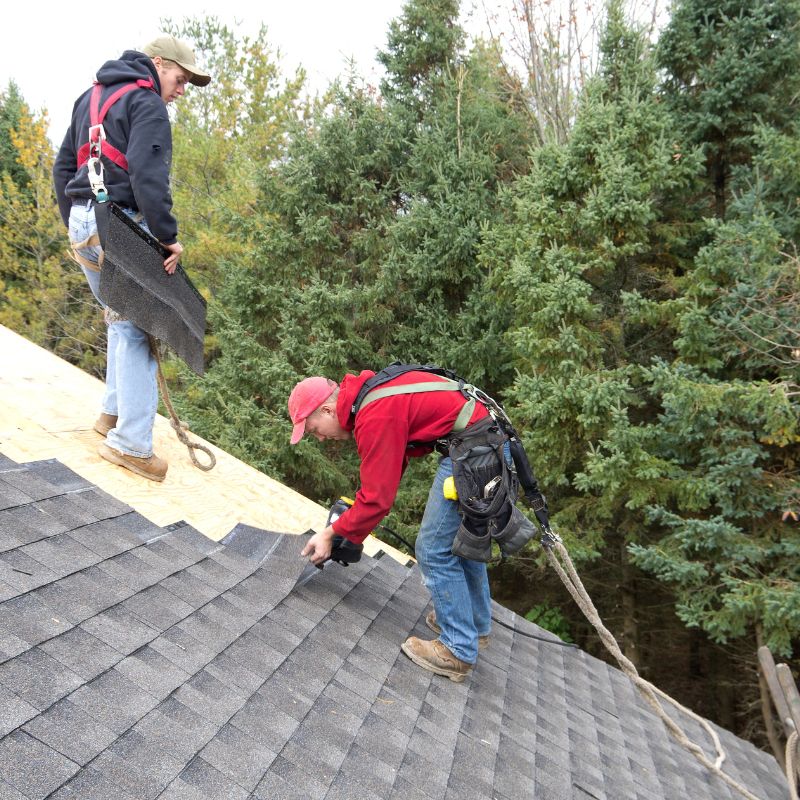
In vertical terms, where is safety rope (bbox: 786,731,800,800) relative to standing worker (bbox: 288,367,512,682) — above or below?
below

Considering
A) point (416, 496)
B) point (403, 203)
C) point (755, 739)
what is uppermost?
point (403, 203)

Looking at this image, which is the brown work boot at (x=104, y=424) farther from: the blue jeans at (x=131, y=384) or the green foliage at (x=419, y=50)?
the green foliage at (x=419, y=50)

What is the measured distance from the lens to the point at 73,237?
3.21 meters

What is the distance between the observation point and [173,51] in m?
3.11

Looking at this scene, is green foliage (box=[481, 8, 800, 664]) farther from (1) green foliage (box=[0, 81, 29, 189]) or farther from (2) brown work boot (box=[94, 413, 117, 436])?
(1) green foliage (box=[0, 81, 29, 189])

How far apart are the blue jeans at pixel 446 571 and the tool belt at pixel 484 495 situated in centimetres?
13

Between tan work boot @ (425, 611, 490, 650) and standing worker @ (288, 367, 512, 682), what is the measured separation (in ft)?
1.03

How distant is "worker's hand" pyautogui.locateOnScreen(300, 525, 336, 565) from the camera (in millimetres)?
2872

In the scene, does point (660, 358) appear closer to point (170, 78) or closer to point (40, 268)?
point (170, 78)

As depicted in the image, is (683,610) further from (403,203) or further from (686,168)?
(403,203)

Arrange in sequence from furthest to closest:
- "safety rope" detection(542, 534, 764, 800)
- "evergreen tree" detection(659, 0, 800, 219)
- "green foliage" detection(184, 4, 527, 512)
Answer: "green foliage" detection(184, 4, 527, 512)
"evergreen tree" detection(659, 0, 800, 219)
"safety rope" detection(542, 534, 764, 800)

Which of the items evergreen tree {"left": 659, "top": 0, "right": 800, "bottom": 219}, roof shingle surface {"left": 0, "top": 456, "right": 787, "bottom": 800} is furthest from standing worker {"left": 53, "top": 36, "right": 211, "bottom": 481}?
evergreen tree {"left": 659, "top": 0, "right": 800, "bottom": 219}

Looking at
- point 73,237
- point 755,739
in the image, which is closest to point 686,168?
point 73,237

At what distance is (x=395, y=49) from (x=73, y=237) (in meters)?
9.82
